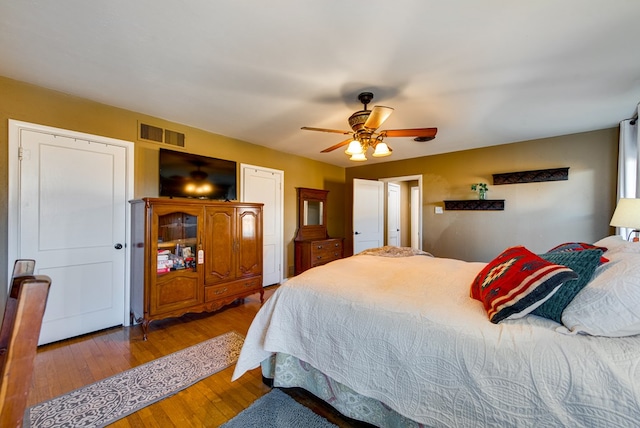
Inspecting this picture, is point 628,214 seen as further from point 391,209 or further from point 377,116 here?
point 391,209

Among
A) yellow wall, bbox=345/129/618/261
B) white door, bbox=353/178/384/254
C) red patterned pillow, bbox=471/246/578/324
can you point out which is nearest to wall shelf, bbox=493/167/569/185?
yellow wall, bbox=345/129/618/261

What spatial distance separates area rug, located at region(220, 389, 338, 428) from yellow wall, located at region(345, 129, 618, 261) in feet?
12.2

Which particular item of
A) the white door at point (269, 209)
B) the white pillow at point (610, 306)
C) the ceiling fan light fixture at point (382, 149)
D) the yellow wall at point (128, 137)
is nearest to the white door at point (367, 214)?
the yellow wall at point (128, 137)

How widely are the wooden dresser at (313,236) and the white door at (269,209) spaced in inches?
14.9

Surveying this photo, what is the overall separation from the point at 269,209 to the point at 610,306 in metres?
3.95

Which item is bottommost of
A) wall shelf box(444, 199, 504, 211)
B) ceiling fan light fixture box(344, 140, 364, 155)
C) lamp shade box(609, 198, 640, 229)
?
lamp shade box(609, 198, 640, 229)

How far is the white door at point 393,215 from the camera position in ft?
18.0

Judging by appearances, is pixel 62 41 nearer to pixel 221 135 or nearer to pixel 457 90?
pixel 221 135

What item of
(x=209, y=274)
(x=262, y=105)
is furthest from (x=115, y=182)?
(x=262, y=105)

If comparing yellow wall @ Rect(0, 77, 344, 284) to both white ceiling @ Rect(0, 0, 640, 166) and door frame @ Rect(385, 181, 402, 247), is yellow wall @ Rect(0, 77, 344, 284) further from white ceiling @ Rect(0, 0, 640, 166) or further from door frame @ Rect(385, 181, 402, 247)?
A: door frame @ Rect(385, 181, 402, 247)

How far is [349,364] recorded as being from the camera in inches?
55.7

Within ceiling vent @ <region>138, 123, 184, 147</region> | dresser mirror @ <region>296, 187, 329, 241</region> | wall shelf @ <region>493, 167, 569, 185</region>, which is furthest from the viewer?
dresser mirror @ <region>296, 187, 329, 241</region>

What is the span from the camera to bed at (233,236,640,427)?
3.11 ft

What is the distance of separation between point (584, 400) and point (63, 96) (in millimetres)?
4209
